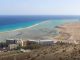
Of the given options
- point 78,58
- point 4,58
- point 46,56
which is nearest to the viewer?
point 78,58

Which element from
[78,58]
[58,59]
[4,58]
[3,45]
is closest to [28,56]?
[4,58]

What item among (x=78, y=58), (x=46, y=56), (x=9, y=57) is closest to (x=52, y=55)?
(x=46, y=56)

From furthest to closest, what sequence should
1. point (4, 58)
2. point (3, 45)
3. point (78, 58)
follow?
1. point (3, 45)
2. point (4, 58)
3. point (78, 58)

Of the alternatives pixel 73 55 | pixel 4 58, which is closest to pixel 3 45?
pixel 4 58

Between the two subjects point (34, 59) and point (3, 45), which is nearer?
point (34, 59)

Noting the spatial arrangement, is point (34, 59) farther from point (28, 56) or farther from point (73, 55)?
point (73, 55)

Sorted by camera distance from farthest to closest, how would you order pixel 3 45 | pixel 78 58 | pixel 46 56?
1. pixel 3 45
2. pixel 46 56
3. pixel 78 58

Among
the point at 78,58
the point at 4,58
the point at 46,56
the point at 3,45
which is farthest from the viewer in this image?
the point at 3,45

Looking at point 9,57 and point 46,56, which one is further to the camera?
point 9,57

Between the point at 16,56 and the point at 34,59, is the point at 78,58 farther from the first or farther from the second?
the point at 16,56
